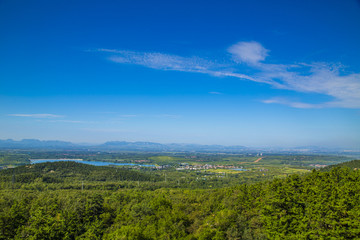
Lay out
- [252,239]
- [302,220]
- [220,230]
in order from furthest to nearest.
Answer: [220,230] < [252,239] < [302,220]

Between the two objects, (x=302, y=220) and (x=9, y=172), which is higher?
(x=302, y=220)

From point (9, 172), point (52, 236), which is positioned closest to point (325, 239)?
point (52, 236)

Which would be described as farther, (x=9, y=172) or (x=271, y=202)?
(x=9, y=172)

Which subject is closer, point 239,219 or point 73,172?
point 239,219

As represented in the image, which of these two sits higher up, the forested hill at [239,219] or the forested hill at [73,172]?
the forested hill at [239,219]

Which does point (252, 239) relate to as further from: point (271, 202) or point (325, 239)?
point (325, 239)

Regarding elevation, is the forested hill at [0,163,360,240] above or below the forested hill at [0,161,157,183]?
above

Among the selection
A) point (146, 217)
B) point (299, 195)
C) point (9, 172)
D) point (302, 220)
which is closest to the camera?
point (302, 220)

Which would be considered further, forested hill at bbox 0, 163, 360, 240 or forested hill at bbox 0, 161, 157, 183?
forested hill at bbox 0, 161, 157, 183

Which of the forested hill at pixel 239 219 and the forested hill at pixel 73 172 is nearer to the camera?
the forested hill at pixel 239 219

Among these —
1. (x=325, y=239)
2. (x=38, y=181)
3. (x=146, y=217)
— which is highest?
(x=325, y=239)

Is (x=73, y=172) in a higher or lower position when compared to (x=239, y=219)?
lower
